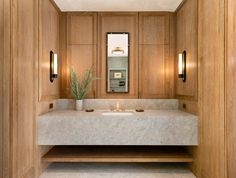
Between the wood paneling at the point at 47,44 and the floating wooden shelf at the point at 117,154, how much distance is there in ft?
2.56

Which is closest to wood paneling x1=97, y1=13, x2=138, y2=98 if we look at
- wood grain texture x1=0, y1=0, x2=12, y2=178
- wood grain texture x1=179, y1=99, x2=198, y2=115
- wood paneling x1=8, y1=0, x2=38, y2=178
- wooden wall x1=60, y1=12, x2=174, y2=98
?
wooden wall x1=60, y1=12, x2=174, y2=98

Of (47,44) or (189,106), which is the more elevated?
(47,44)

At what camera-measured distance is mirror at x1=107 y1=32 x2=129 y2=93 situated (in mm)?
3676

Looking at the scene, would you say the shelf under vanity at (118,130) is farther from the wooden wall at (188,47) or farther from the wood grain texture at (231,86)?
the wood grain texture at (231,86)

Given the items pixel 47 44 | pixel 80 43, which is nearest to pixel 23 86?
pixel 47 44

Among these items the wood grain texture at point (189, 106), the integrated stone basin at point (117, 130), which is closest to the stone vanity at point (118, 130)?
the integrated stone basin at point (117, 130)

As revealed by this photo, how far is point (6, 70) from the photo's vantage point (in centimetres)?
208

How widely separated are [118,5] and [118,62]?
86cm

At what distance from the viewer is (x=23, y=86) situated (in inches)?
94.6

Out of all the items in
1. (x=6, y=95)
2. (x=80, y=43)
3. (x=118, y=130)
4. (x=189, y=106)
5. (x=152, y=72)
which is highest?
(x=80, y=43)

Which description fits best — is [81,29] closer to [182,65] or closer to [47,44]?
[47,44]

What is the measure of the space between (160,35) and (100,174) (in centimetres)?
226

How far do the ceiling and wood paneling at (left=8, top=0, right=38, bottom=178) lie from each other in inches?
30.1

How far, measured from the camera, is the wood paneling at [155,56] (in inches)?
145
